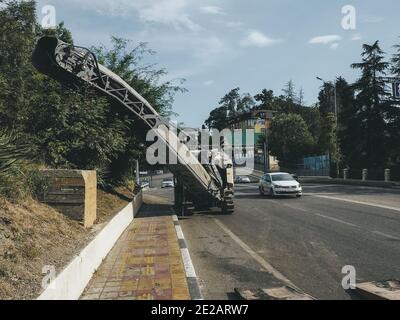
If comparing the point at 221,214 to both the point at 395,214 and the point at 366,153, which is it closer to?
the point at 395,214

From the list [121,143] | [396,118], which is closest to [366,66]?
[396,118]

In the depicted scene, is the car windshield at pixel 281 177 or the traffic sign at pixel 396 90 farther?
the traffic sign at pixel 396 90

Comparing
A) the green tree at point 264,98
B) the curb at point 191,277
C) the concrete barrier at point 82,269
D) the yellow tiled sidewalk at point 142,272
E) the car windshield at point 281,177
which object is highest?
the green tree at point 264,98

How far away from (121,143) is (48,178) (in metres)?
6.83

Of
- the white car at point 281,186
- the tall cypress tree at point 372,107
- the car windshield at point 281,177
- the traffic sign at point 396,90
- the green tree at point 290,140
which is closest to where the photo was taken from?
the white car at point 281,186

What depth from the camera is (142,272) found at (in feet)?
25.8

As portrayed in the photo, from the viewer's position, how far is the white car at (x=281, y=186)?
25559mm

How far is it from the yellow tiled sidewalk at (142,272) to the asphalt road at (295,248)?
477 mm

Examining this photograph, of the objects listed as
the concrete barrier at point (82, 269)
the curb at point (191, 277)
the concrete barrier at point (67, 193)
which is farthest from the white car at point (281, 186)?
the concrete barrier at point (67, 193)

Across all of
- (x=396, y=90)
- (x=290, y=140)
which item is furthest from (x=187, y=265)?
(x=290, y=140)

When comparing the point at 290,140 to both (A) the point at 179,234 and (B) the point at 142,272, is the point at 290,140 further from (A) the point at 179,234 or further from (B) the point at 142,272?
(B) the point at 142,272

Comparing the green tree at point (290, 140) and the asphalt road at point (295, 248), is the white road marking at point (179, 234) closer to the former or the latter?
the asphalt road at point (295, 248)

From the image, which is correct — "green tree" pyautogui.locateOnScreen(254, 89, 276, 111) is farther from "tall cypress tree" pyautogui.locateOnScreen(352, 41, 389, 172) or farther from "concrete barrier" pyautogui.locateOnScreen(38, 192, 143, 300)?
"concrete barrier" pyautogui.locateOnScreen(38, 192, 143, 300)

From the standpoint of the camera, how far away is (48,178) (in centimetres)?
992
